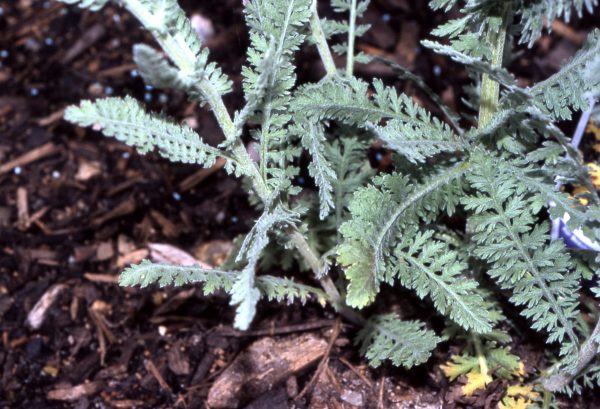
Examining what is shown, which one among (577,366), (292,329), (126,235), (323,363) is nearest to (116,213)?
(126,235)

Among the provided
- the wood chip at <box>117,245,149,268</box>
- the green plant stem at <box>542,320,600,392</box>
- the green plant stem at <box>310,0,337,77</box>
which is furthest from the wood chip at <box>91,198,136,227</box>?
the green plant stem at <box>542,320,600,392</box>

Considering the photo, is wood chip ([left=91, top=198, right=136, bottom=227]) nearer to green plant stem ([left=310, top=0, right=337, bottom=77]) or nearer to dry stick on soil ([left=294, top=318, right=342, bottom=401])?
dry stick on soil ([left=294, top=318, right=342, bottom=401])

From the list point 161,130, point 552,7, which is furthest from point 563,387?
point 161,130

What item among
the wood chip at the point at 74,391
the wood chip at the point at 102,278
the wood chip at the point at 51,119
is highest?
the wood chip at the point at 51,119

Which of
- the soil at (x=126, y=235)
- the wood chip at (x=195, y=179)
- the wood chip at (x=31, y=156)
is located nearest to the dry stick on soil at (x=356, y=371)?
the soil at (x=126, y=235)

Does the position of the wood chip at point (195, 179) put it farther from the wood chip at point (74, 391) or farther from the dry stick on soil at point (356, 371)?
the dry stick on soil at point (356, 371)

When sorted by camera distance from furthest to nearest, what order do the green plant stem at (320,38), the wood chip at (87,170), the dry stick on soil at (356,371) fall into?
the wood chip at (87,170)
the dry stick on soil at (356,371)
the green plant stem at (320,38)
